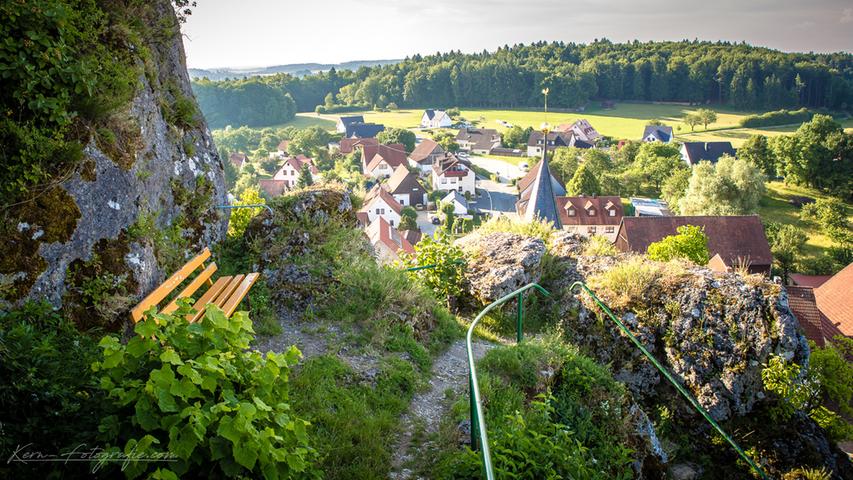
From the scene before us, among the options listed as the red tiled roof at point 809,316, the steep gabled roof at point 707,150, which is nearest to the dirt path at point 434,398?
the red tiled roof at point 809,316

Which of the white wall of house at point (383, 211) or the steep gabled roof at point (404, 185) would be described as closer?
the white wall of house at point (383, 211)

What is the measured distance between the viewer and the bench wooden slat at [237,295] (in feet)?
18.0

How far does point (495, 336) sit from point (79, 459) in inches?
246

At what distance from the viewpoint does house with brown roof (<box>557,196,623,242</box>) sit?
148 ft

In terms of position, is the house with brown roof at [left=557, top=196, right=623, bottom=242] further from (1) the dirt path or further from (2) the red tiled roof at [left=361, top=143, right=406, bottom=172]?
(1) the dirt path

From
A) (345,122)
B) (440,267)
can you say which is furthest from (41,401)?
(345,122)

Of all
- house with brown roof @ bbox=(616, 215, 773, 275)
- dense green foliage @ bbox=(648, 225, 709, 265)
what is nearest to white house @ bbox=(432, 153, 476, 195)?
house with brown roof @ bbox=(616, 215, 773, 275)

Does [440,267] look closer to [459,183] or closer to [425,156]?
[459,183]

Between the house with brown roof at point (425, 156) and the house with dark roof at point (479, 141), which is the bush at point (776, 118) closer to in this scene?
the house with dark roof at point (479, 141)

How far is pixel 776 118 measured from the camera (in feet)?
328

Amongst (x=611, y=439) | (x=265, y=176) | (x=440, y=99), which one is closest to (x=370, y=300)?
(x=611, y=439)

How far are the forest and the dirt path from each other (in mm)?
110111

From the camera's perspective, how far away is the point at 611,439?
554cm

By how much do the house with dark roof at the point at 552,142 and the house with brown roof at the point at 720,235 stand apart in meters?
53.1
